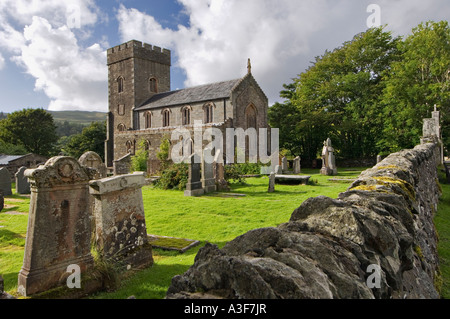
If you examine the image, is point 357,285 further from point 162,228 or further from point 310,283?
point 162,228

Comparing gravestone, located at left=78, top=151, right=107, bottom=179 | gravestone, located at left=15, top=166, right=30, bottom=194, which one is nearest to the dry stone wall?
gravestone, located at left=78, top=151, right=107, bottom=179

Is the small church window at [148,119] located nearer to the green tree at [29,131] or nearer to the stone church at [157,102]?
the stone church at [157,102]

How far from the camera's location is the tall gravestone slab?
3.98 metres

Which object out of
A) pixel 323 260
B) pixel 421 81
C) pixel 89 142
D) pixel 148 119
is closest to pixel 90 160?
pixel 323 260

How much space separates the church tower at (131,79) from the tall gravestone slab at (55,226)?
Answer: 31520 mm

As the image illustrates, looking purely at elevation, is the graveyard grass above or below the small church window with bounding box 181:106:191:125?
below

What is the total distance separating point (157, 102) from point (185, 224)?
91.2 feet

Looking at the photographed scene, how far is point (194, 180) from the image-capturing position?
42.4 feet

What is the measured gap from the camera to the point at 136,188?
5332 mm

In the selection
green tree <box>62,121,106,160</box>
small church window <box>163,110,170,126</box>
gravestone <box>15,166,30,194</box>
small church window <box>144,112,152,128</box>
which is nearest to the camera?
gravestone <box>15,166,30,194</box>

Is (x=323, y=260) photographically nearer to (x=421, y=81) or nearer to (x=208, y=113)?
(x=208, y=113)

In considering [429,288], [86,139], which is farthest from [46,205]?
[86,139]

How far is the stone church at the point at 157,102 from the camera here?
27.4m

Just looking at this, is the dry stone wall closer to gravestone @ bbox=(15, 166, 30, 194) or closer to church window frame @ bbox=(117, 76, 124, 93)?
gravestone @ bbox=(15, 166, 30, 194)
